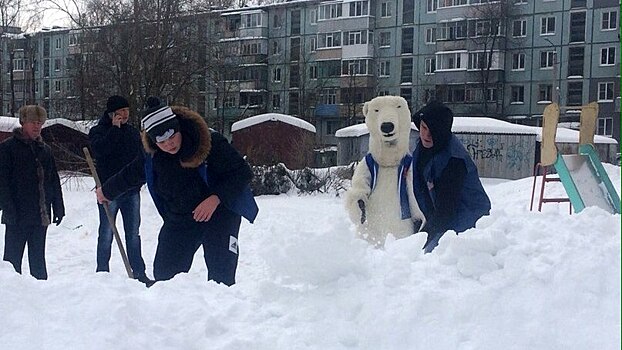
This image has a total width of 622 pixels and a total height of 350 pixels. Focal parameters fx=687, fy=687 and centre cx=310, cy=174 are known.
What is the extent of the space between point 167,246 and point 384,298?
1.93m

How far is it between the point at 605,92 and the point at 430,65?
10.9 meters

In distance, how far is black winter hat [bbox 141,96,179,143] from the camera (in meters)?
3.95

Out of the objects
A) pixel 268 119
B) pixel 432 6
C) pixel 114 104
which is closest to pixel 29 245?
pixel 114 104

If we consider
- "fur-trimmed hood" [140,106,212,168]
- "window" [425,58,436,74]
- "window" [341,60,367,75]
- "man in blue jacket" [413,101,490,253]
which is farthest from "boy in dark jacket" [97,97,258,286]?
"window" [341,60,367,75]

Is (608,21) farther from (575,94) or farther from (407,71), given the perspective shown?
(407,71)

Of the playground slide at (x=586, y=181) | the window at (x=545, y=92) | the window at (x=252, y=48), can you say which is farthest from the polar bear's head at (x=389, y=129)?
the window at (x=252, y=48)

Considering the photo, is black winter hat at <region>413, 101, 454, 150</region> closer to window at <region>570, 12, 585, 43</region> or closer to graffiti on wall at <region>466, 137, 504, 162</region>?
graffiti on wall at <region>466, 137, 504, 162</region>

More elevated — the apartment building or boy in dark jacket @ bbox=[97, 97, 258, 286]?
the apartment building

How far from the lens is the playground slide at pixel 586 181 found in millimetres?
8781

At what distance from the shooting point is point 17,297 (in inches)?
113

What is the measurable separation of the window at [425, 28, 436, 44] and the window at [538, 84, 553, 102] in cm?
749

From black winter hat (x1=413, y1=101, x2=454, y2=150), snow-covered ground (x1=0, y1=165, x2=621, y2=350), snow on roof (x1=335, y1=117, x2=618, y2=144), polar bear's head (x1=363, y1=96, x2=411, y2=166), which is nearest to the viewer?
snow-covered ground (x1=0, y1=165, x2=621, y2=350)

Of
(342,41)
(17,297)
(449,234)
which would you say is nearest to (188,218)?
(17,297)

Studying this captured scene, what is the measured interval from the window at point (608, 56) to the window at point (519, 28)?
4753 mm
